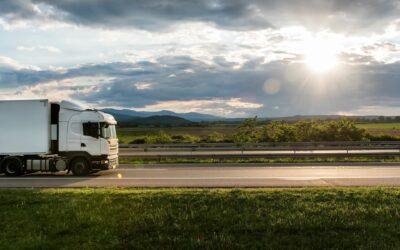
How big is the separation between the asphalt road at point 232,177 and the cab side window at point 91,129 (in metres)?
1.75

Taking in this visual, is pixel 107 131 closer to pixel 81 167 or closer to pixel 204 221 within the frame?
pixel 81 167

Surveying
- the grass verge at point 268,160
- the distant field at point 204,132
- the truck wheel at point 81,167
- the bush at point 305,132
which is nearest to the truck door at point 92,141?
the truck wheel at point 81,167

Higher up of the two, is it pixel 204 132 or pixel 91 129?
pixel 204 132

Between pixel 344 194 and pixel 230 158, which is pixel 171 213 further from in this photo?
pixel 230 158

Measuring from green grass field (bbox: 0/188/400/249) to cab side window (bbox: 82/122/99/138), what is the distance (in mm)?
7881

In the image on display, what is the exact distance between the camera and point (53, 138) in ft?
62.9

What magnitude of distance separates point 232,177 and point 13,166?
9.46 meters

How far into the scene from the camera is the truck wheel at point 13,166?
1927cm

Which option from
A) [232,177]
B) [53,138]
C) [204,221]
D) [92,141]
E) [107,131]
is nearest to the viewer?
[204,221]

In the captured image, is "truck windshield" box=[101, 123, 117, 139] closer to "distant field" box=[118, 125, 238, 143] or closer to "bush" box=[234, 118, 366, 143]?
"bush" box=[234, 118, 366, 143]

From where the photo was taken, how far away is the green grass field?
6906 mm

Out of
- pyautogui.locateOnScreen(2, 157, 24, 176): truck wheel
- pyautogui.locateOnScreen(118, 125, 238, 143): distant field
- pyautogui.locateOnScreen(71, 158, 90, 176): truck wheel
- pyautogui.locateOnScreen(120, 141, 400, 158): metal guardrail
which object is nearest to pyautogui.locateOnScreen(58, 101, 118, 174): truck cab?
pyautogui.locateOnScreen(71, 158, 90, 176): truck wheel

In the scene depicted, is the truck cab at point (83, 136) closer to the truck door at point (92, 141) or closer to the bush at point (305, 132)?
the truck door at point (92, 141)

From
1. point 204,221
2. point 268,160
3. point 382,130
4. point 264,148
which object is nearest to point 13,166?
point 268,160
